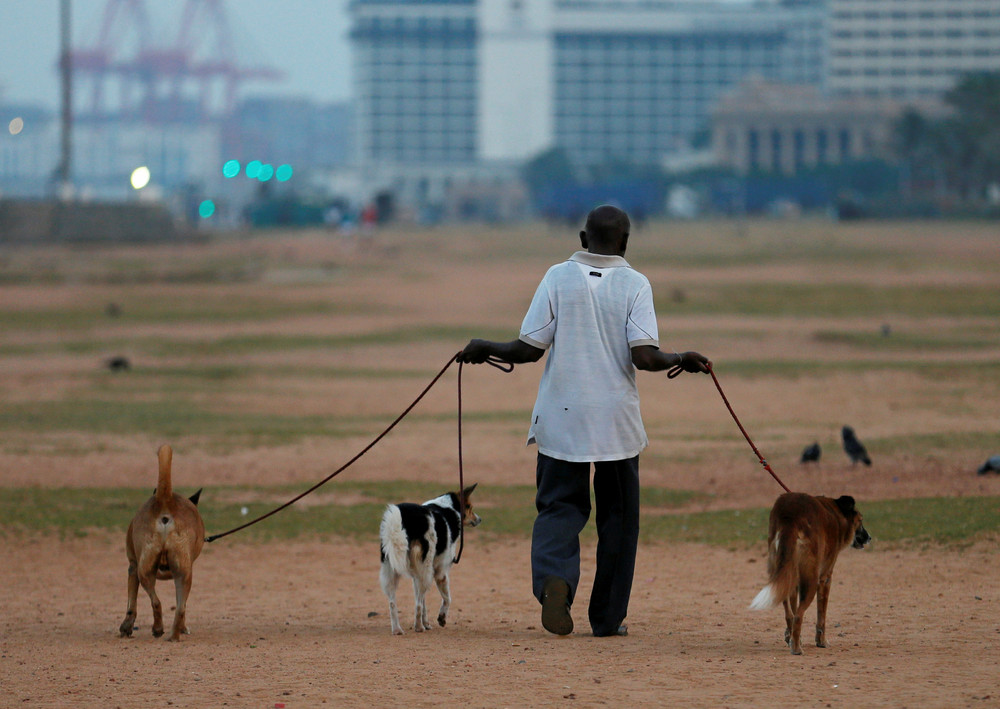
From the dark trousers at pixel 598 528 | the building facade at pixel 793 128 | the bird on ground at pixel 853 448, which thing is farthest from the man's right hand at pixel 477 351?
the building facade at pixel 793 128

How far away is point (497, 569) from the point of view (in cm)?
992

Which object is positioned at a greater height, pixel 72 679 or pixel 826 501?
pixel 826 501

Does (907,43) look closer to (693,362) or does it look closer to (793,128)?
(793,128)

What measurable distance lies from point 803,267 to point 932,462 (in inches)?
1305

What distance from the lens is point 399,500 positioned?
12375 millimetres

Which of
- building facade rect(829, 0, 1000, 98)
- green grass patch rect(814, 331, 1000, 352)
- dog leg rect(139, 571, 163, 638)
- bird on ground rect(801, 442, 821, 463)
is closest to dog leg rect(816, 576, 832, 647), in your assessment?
dog leg rect(139, 571, 163, 638)

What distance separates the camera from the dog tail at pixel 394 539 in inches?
287

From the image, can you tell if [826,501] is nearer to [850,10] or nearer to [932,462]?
[932,462]

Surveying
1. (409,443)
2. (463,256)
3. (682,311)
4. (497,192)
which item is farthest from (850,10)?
(409,443)

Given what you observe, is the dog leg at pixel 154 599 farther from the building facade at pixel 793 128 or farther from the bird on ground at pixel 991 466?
the building facade at pixel 793 128

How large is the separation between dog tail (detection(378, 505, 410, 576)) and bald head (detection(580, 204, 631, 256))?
62.4 inches

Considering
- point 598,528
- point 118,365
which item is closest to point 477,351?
point 598,528

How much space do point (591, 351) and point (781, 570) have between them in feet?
4.20

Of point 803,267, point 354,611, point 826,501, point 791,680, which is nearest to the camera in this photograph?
point 791,680
